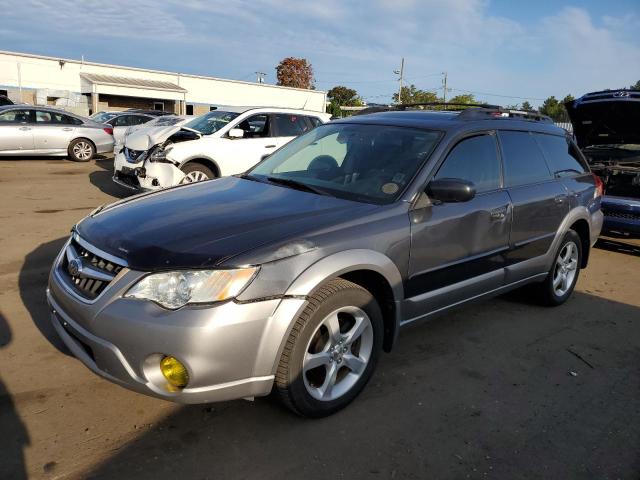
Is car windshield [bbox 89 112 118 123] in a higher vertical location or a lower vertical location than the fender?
higher

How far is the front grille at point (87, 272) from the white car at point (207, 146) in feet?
16.9

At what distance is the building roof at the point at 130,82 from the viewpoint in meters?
39.5

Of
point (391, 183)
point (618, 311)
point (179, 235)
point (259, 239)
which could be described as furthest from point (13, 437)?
point (618, 311)

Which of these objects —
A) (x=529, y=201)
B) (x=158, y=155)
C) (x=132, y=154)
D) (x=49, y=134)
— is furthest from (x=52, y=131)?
(x=529, y=201)

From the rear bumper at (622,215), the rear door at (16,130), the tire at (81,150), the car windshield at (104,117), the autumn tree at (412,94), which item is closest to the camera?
the rear bumper at (622,215)

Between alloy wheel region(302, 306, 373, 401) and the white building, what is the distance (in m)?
32.7

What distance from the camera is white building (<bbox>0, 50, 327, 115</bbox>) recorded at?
38.4 m

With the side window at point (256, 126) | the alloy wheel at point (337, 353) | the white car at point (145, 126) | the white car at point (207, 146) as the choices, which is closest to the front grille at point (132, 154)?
the white car at point (207, 146)

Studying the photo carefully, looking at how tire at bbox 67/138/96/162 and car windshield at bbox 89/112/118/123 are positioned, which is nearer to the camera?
tire at bbox 67/138/96/162

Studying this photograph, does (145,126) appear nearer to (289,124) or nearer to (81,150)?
(81,150)

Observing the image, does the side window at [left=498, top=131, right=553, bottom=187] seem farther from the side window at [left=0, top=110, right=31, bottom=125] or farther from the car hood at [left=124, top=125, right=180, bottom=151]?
the side window at [left=0, top=110, right=31, bottom=125]

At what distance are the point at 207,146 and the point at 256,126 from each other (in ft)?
3.80

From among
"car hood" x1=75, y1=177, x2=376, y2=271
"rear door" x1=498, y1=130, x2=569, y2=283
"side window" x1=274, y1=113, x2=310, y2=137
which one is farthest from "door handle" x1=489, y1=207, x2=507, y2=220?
"side window" x1=274, y1=113, x2=310, y2=137

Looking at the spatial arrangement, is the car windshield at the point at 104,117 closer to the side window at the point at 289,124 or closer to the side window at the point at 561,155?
the side window at the point at 289,124
